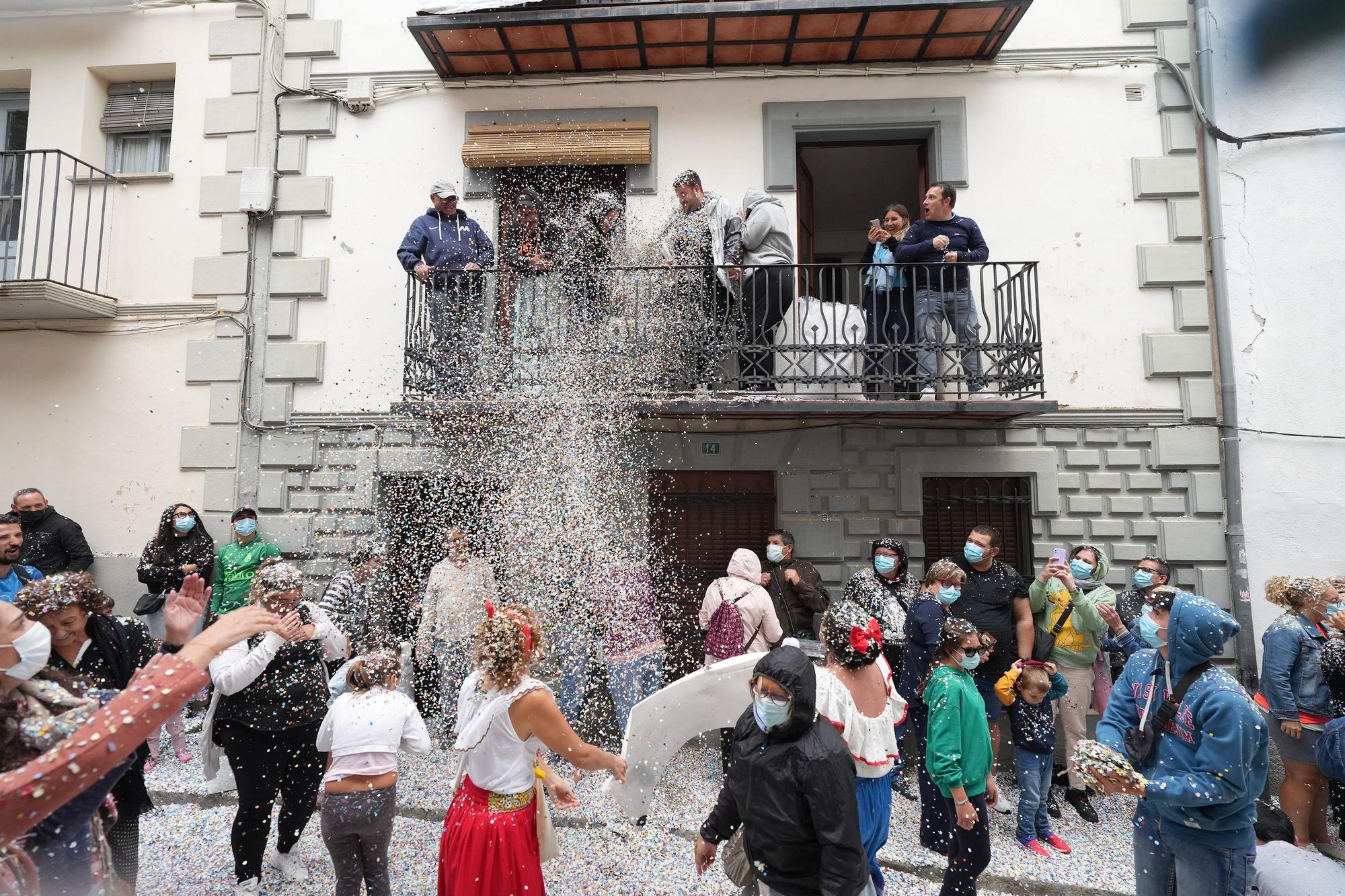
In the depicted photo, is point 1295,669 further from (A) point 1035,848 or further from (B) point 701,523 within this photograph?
(B) point 701,523

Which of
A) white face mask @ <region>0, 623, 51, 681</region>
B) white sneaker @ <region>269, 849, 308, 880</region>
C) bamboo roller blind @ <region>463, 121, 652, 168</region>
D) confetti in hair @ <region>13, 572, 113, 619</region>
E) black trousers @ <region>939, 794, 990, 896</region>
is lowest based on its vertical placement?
white sneaker @ <region>269, 849, 308, 880</region>

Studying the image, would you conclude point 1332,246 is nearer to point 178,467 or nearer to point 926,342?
point 926,342

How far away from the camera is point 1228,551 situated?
613 centimetres

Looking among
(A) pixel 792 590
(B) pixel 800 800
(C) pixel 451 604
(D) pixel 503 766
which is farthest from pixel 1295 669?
(C) pixel 451 604

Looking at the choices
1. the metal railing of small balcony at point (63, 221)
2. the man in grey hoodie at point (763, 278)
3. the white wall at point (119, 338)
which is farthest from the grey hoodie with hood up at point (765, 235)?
the metal railing of small balcony at point (63, 221)

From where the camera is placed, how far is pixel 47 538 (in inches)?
245

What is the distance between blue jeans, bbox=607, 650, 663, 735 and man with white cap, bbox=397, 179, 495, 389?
2.78 metres

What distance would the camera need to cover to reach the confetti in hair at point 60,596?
290 centimetres

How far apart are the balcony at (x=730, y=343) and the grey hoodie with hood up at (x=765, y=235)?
0.13m

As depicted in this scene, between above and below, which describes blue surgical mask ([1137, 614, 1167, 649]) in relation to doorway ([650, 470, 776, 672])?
below

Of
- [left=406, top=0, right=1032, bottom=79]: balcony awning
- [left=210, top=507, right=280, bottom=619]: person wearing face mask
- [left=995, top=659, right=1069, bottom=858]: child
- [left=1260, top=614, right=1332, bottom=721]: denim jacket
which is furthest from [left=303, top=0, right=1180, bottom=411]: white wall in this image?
[left=995, top=659, right=1069, bottom=858]: child

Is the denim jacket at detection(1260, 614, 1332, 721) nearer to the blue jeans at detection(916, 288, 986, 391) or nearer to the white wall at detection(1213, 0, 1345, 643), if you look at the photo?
the white wall at detection(1213, 0, 1345, 643)

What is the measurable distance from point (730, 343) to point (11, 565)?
17.1 feet

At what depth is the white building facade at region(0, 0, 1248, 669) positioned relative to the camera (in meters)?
6.36
